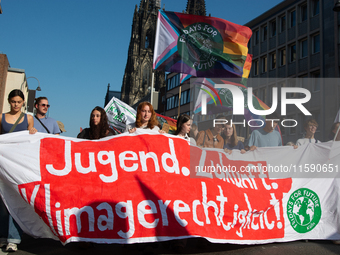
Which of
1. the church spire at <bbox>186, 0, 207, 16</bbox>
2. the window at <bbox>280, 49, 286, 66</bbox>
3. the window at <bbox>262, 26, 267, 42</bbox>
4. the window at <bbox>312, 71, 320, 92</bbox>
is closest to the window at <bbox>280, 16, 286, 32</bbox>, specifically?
the window at <bbox>280, 49, 286, 66</bbox>

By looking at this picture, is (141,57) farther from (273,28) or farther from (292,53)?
(292,53)

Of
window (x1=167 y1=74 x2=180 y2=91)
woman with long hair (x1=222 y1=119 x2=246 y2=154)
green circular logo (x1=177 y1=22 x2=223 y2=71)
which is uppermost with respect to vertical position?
window (x1=167 y1=74 x2=180 y2=91)

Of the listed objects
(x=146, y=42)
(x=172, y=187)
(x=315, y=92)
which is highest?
(x=146, y=42)

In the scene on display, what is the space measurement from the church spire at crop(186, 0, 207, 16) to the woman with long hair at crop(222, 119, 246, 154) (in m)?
79.1

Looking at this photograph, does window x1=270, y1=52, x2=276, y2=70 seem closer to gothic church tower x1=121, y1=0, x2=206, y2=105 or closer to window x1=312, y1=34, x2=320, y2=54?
window x1=312, y1=34, x2=320, y2=54

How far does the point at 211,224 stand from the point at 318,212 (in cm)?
158

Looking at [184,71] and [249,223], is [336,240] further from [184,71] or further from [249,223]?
[184,71]

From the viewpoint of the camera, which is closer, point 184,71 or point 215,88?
point 184,71

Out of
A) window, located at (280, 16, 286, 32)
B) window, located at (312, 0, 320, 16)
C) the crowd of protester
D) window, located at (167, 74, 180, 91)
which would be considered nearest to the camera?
the crowd of protester

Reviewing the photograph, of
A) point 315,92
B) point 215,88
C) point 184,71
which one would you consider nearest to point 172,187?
point 184,71

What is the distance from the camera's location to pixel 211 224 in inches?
176

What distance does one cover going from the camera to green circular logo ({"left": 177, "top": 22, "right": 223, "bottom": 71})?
846 cm

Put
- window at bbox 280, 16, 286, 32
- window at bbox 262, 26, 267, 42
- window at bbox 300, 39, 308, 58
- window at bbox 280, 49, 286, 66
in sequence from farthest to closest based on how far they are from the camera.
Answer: window at bbox 262, 26, 267, 42
window at bbox 280, 16, 286, 32
window at bbox 280, 49, 286, 66
window at bbox 300, 39, 308, 58

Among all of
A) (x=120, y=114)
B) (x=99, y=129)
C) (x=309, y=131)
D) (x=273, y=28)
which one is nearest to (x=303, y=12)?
(x=273, y=28)
